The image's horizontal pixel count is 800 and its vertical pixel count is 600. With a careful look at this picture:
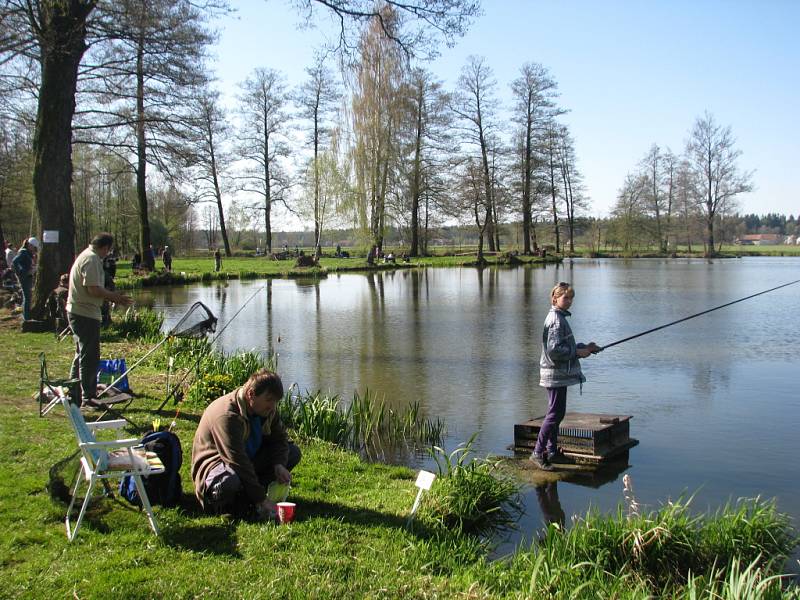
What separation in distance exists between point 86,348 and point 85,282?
0.61m

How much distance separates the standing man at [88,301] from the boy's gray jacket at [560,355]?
13.0 ft

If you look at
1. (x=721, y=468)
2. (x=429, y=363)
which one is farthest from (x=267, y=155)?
(x=721, y=468)

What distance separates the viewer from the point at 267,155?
46.3m

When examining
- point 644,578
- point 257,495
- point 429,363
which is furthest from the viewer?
point 429,363

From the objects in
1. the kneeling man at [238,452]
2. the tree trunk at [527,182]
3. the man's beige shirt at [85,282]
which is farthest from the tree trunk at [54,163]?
the tree trunk at [527,182]

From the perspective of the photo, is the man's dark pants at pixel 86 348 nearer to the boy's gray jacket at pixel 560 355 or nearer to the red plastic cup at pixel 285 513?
the red plastic cup at pixel 285 513

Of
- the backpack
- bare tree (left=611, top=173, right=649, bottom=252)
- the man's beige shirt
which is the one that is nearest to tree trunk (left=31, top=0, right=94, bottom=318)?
the man's beige shirt

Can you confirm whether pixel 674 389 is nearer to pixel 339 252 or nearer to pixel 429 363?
pixel 429 363

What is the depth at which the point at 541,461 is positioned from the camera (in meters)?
6.38

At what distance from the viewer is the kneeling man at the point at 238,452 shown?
4.38m

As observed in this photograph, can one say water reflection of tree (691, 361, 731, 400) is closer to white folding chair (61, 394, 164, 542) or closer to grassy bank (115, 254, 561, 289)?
white folding chair (61, 394, 164, 542)

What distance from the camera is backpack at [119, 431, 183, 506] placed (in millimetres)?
4527

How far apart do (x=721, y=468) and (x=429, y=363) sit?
19.6 feet

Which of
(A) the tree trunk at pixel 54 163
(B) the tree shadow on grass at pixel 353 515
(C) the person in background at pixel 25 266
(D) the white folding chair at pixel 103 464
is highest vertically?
(A) the tree trunk at pixel 54 163
